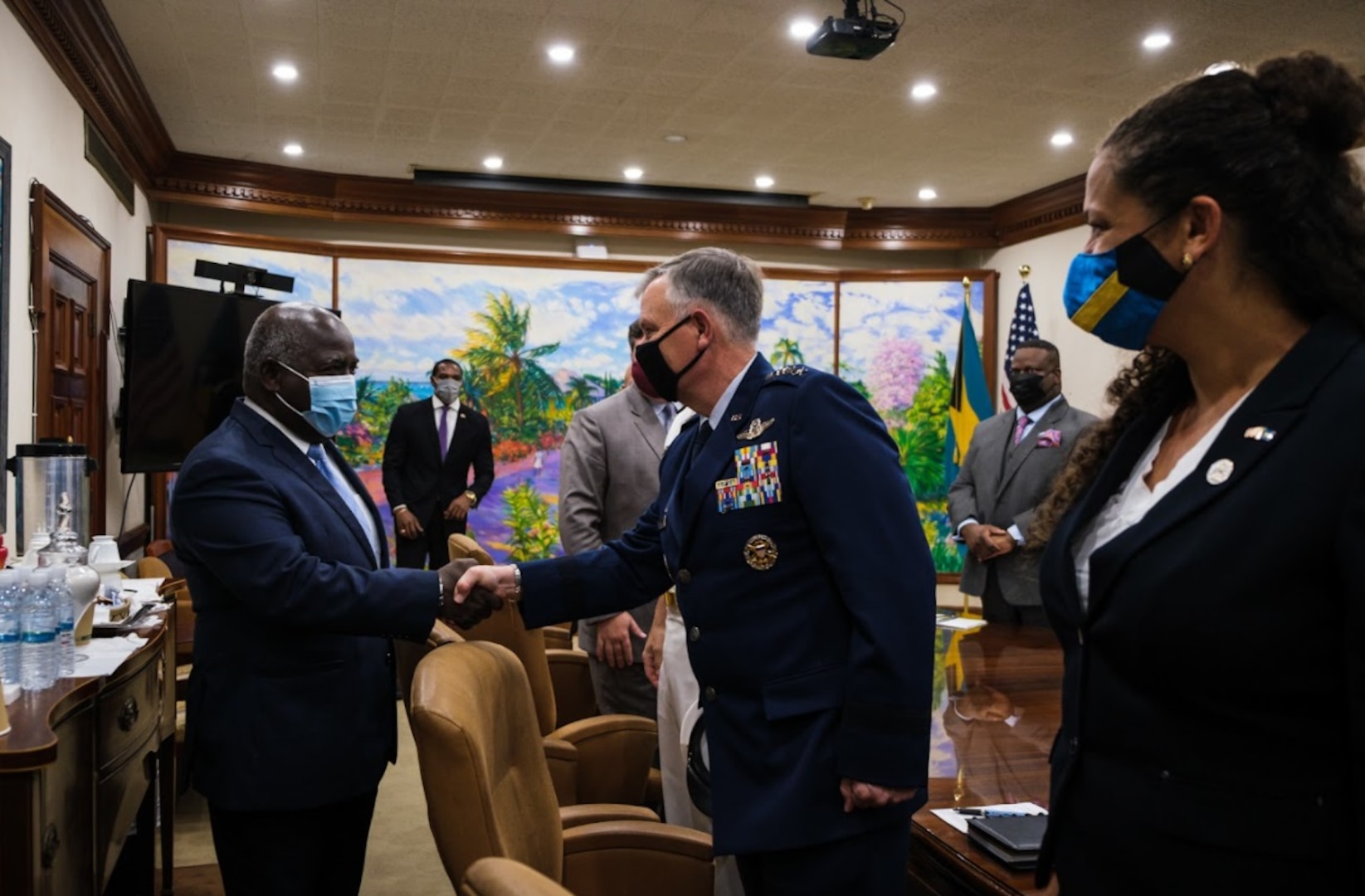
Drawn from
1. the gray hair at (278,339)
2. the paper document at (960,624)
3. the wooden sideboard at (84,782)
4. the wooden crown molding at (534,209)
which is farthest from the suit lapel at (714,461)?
the wooden crown molding at (534,209)

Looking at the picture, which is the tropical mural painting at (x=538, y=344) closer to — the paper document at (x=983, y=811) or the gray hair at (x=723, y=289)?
the gray hair at (x=723, y=289)

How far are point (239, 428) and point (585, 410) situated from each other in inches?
Answer: 57.8

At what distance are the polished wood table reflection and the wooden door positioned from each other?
3.84 metres

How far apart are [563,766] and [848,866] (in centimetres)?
111

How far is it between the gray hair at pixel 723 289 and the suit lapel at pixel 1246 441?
95cm

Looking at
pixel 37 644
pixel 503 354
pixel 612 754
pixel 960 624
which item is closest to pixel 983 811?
pixel 612 754

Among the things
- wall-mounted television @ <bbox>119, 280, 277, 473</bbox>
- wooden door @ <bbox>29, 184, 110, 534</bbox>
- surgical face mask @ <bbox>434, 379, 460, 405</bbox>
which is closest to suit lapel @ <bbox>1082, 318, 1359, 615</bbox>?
wooden door @ <bbox>29, 184, 110, 534</bbox>

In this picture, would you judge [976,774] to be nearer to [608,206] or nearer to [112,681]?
[112,681]

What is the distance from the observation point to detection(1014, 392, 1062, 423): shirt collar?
439cm

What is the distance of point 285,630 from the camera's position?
203 cm

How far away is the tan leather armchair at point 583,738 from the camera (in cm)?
265

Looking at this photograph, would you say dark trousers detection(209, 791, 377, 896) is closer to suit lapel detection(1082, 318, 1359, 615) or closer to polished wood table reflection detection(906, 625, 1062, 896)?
polished wood table reflection detection(906, 625, 1062, 896)

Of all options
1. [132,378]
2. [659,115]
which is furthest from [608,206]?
[132,378]

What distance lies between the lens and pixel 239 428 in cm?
213
